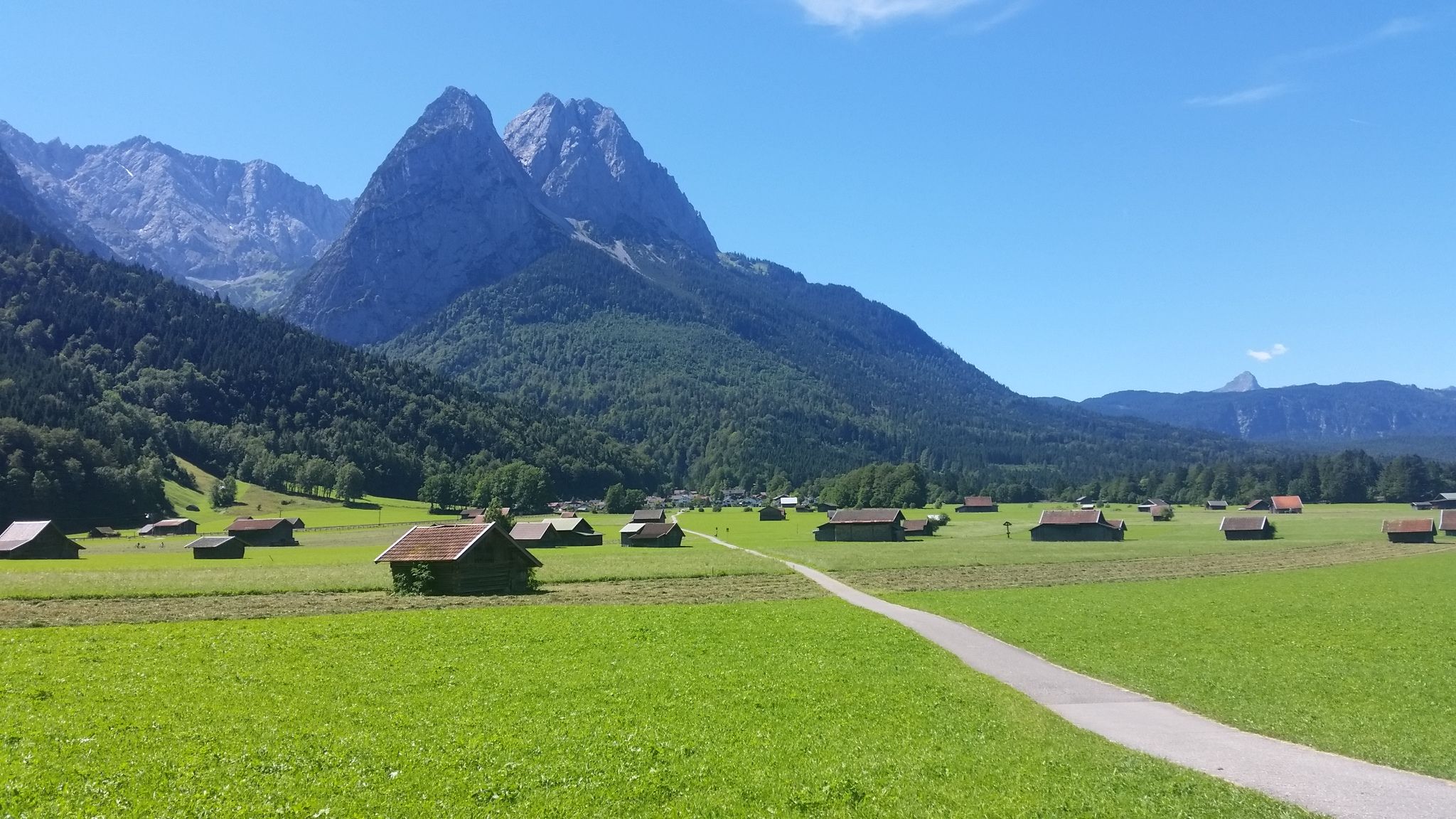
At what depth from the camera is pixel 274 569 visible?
63219 mm

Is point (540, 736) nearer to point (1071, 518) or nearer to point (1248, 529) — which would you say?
point (1071, 518)

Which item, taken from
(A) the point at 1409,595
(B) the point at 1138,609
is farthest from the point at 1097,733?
(A) the point at 1409,595

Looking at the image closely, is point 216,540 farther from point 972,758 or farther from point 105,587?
point 972,758

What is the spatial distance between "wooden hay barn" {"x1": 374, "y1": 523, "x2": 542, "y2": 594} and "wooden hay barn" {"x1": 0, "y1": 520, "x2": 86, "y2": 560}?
51.2 m

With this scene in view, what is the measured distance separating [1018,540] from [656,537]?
154ft

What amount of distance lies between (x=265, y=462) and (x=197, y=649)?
566ft

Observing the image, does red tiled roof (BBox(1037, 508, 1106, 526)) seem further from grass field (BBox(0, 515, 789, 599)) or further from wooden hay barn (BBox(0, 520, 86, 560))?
wooden hay barn (BBox(0, 520, 86, 560))

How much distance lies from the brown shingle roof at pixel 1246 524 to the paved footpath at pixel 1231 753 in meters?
92.5

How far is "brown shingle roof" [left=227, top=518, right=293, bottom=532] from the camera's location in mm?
105812

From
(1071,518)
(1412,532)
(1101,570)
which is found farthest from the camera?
(1071,518)

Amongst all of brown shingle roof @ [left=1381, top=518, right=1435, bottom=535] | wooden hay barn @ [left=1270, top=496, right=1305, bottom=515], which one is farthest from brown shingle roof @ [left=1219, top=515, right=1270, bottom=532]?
wooden hay barn @ [left=1270, top=496, right=1305, bottom=515]

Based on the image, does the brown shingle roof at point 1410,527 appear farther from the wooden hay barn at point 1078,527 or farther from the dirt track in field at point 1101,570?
the wooden hay barn at point 1078,527

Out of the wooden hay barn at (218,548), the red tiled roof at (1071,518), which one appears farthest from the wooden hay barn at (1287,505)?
the wooden hay barn at (218,548)

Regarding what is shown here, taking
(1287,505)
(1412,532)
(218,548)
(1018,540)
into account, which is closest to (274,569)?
(218,548)
